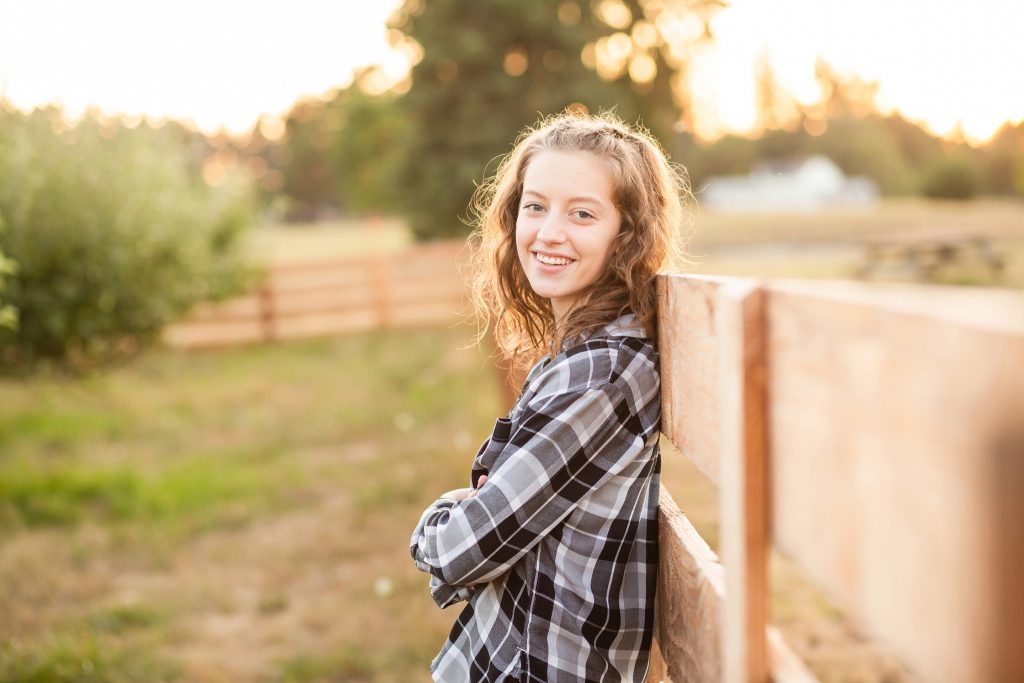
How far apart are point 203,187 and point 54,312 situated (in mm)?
7668

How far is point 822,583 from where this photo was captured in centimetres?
88

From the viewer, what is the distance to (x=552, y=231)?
Result: 6.00 feet

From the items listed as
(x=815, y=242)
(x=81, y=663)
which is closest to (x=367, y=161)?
(x=815, y=242)

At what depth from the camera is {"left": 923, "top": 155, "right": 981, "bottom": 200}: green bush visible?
4572cm

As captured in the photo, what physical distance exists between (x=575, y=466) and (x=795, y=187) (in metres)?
64.7

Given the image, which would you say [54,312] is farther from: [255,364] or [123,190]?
[255,364]

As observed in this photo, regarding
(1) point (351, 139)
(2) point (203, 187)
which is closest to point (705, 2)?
(2) point (203, 187)

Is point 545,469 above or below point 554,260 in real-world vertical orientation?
below

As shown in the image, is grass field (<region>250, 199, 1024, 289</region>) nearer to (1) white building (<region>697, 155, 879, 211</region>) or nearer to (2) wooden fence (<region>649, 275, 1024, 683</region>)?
(2) wooden fence (<region>649, 275, 1024, 683</region>)

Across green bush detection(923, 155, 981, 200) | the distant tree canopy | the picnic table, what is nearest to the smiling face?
the picnic table

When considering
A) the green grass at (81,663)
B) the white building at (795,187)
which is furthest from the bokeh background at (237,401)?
the white building at (795,187)

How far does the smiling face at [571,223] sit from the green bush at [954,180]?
5021 cm

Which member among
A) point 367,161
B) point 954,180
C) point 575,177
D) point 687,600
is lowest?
point 954,180

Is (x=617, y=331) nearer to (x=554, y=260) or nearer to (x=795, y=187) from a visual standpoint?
(x=554, y=260)
